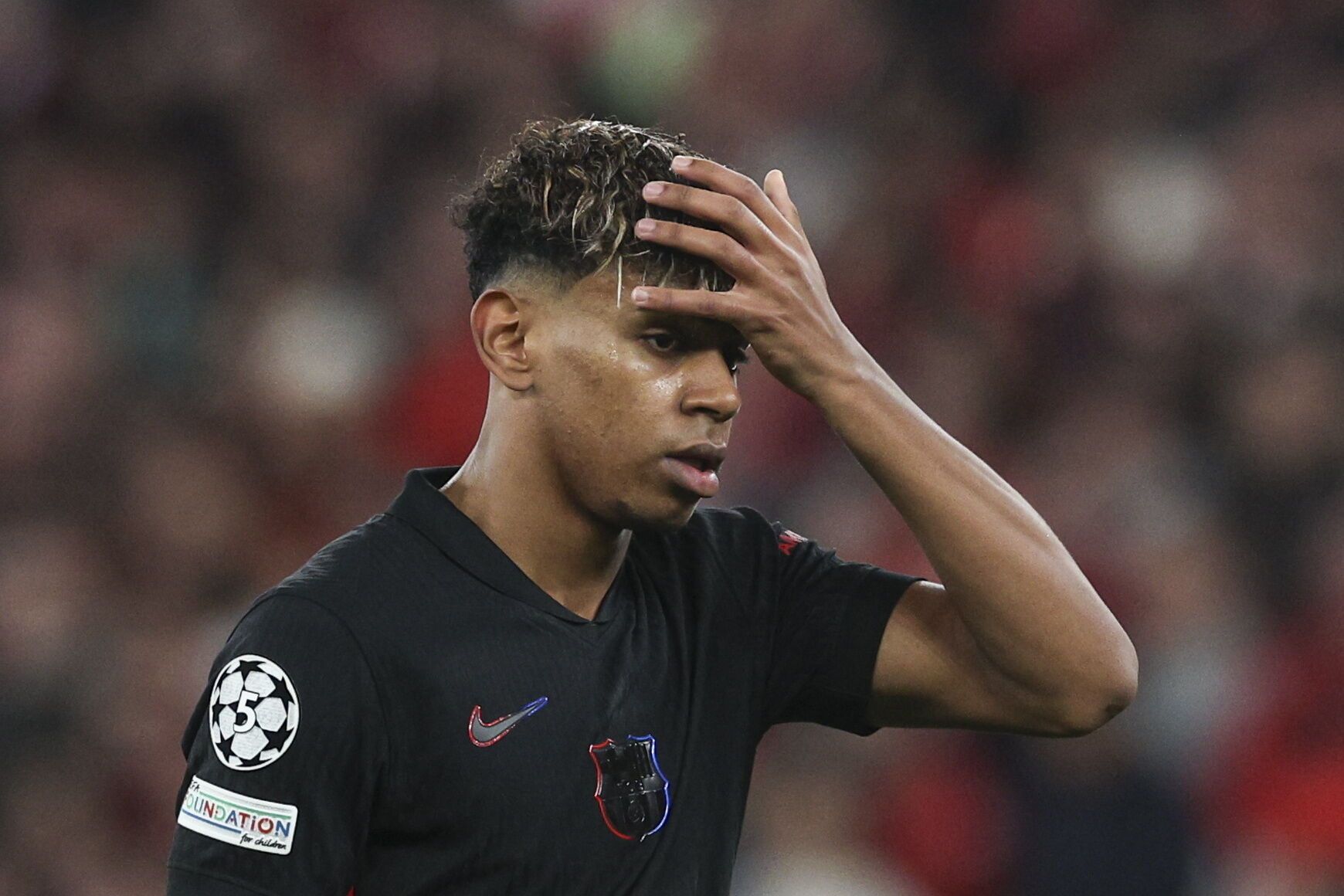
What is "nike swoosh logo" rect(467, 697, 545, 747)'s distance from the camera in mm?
1869

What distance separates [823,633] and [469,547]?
53 centimetres

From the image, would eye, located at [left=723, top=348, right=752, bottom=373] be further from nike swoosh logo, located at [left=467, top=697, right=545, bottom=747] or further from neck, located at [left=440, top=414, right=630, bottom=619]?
nike swoosh logo, located at [left=467, top=697, right=545, bottom=747]

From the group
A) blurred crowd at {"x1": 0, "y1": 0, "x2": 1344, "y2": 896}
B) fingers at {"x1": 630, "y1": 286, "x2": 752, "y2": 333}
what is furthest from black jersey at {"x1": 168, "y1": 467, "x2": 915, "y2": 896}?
blurred crowd at {"x1": 0, "y1": 0, "x2": 1344, "y2": 896}

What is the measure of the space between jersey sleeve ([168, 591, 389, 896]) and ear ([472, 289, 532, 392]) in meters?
0.43

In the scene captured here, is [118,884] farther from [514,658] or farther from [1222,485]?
[1222,485]

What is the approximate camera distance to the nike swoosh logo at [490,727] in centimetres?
187

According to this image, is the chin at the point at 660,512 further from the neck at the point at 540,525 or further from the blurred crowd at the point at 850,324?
the blurred crowd at the point at 850,324

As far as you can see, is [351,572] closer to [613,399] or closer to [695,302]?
[613,399]

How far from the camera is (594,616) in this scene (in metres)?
2.09

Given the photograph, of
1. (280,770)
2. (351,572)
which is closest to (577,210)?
(351,572)

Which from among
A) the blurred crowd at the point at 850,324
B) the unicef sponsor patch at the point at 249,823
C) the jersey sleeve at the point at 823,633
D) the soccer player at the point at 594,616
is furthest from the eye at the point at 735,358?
the blurred crowd at the point at 850,324

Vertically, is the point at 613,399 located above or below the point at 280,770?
above

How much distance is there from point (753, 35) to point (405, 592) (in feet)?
12.9

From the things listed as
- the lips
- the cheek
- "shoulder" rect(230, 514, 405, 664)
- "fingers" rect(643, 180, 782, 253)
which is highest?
"fingers" rect(643, 180, 782, 253)
